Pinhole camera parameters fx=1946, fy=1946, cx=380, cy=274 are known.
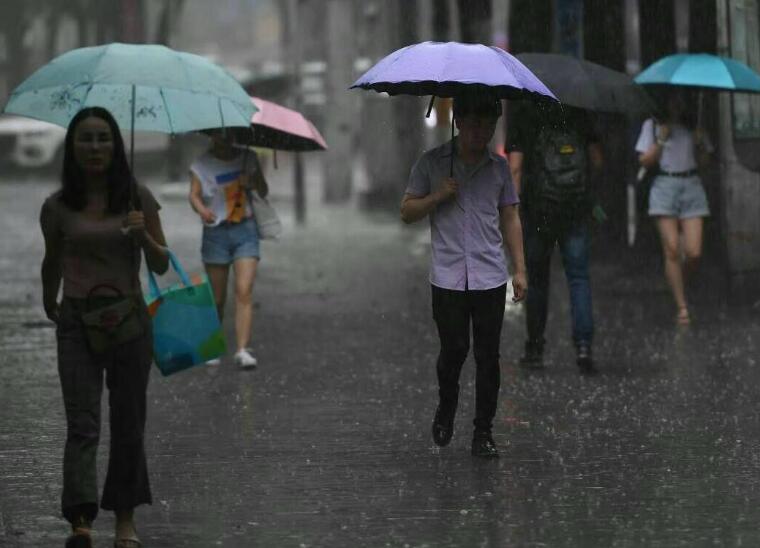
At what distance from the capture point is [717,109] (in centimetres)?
1493

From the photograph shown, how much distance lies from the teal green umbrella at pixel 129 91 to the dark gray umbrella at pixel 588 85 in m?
2.68

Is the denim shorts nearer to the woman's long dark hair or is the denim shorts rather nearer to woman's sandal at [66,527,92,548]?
the woman's long dark hair

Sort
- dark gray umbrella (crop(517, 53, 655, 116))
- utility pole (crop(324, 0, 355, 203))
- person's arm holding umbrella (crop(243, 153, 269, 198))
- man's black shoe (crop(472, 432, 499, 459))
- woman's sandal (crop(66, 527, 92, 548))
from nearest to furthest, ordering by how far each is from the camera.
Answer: woman's sandal (crop(66, 527, 92, 548))
man's black shoe (crop(472, 432, 499, 459))
dark gray umbrella (crop(517, 53, 655, 116))
person's arm holding umbrella (crop(243, 153, 269, 198))
utility pole (crop(324, 0, 355, 203))

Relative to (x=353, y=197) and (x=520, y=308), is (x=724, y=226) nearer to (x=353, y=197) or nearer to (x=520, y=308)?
(x=520, y=308)

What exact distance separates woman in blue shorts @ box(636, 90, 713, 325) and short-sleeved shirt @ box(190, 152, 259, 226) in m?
3.27

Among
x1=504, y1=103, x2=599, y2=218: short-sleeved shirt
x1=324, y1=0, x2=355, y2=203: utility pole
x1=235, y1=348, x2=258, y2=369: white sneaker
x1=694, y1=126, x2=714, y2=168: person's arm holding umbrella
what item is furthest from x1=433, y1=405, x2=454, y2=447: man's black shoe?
x1=324, y1=0, x2=355, y2=203: utility pole

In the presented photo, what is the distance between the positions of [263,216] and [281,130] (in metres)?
0.75

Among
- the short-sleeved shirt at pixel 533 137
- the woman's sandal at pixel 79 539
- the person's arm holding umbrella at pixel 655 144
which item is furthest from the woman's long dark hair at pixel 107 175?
the person's arm holding umbrella at pixel 655 144

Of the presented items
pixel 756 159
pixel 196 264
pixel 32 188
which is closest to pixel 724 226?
pixel 756 159

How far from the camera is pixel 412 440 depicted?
30.0 feet

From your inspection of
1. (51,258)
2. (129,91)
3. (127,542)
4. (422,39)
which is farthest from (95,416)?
(422,39)

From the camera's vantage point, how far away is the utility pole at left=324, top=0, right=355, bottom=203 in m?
30.6

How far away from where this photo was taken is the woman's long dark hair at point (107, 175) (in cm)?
673

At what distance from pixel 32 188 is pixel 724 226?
21.5 meters
